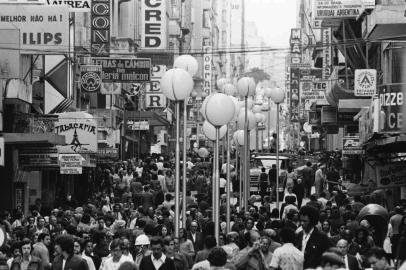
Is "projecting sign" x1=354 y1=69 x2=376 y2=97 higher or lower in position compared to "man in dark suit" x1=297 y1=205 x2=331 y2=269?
higher

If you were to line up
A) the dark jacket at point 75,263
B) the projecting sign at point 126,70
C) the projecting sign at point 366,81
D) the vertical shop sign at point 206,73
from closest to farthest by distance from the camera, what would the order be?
the dark jacket at point 75,263 → the projecting sign at point 366,81 → the projecting sign at point 126,70 → the vertical shop sign at point 206,73

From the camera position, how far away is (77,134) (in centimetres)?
3978

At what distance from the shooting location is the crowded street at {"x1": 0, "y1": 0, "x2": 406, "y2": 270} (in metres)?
17.1

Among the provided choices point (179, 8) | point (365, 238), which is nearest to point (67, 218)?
point (365, 238)

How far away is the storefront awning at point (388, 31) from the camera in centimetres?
3611

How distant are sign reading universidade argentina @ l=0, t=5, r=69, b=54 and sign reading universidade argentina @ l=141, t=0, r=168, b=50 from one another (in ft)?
78.7

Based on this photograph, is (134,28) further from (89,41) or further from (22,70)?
(22,70)

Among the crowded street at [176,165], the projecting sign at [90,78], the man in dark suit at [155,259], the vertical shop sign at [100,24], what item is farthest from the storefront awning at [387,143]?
the vertical shop sign at [100,24]

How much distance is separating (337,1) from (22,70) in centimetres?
1216

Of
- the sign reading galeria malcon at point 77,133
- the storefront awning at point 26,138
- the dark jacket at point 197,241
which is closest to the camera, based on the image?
the dark jacket at point 197,241

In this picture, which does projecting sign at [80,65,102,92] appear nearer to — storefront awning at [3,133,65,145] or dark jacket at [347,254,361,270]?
storefront awning at [3,133,65,145]

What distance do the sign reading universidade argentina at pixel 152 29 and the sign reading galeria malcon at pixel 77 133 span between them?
18510mm

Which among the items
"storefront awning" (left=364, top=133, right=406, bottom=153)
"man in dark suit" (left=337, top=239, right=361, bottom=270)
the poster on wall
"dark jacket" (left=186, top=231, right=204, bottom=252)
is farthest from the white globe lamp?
the poster on wall

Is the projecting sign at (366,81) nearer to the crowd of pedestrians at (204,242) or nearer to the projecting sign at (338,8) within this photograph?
the projecting sign at (338,8)
